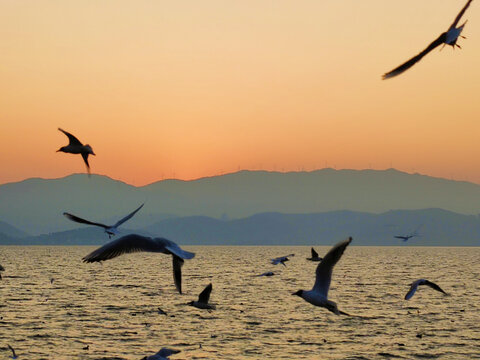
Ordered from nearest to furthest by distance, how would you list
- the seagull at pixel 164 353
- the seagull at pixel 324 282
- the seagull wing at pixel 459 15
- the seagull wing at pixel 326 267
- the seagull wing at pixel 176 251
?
1. the seagull wing at pixel 459 15
2. the seagull wing at pixel 176 251
3. the seagull wing at pixel 326 267
4. the seagull at pixel 324 282
5. the seagull at pixel 164 353

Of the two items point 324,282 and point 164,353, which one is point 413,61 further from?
point 164,353

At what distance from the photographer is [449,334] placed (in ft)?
159

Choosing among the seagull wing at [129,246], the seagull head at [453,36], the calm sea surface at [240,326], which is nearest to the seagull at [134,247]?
the seagull wing at [129,246]

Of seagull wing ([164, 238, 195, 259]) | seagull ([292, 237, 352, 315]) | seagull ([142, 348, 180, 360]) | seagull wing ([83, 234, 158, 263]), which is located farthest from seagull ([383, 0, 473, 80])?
seagull ([142, 348, 180, 360])

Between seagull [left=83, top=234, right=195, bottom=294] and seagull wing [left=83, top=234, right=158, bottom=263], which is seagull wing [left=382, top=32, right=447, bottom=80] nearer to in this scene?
seagull [left=83, top=234, right=195, bottom=294]

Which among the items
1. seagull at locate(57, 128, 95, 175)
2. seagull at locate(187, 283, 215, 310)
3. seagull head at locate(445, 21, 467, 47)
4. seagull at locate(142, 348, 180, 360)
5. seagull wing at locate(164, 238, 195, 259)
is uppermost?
seagull head at locate(445, 21, 467, 47)

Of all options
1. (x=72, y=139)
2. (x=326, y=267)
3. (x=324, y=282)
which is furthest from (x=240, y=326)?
(x=326, y=267)

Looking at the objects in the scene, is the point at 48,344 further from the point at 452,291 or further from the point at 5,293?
the point at 452,291

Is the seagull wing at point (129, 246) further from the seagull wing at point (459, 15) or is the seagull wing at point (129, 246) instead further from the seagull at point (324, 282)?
the seagull wing at point (459, 15)

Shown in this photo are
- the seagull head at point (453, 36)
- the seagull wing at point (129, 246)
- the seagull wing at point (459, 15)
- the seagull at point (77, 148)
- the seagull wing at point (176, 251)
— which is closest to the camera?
the seagull wing at point (459, 15)

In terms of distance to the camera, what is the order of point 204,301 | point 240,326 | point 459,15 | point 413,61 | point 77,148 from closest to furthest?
1. point 459,15
2. point 413,61
3. point 77,148
4. point 204,301
5. point 240,326

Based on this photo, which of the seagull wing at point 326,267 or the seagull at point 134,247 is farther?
the seagull wing at point 326,267

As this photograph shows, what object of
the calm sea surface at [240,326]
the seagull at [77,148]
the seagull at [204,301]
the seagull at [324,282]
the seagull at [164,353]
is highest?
the seagull at [77,148]

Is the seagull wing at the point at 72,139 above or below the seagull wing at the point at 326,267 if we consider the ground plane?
above
